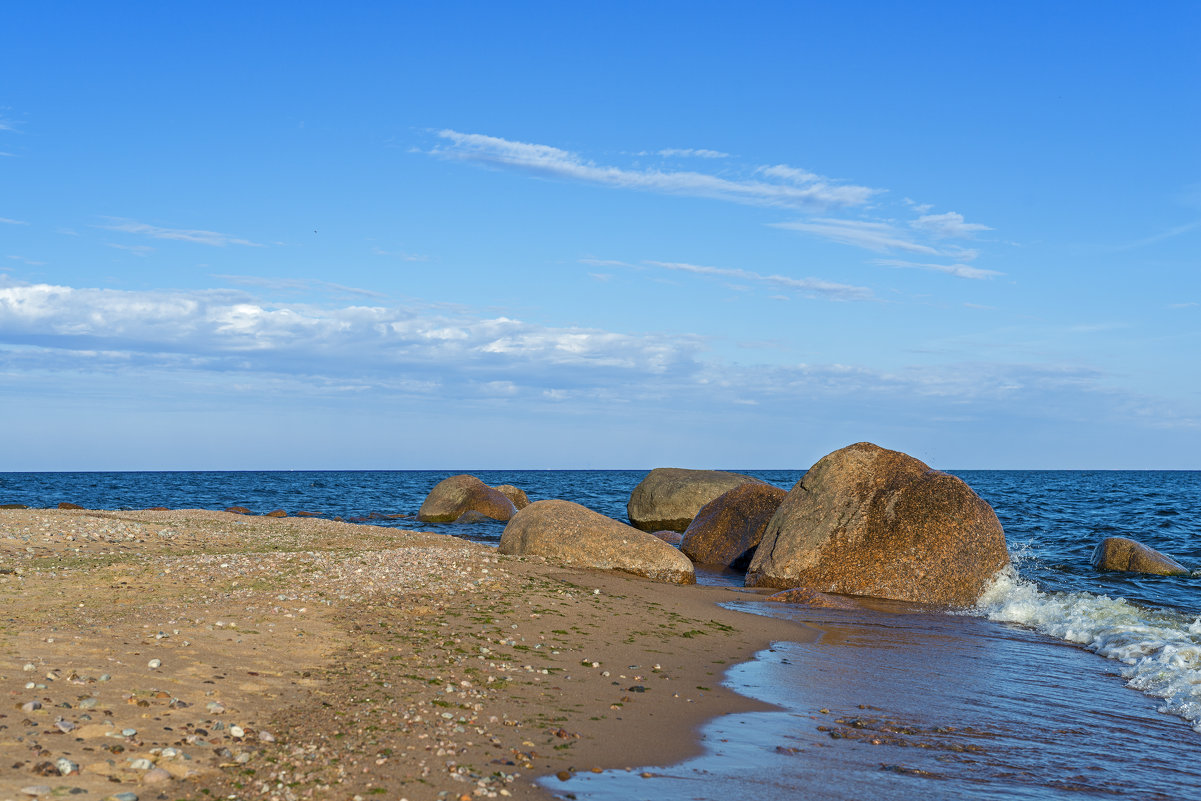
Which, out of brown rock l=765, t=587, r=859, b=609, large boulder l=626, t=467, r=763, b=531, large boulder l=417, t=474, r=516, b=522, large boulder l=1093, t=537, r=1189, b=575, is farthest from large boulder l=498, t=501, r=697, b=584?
large boulder l=417, t=474, r=516, b=522

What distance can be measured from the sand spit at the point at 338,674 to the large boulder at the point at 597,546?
1740mm

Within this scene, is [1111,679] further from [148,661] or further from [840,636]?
[148,661]

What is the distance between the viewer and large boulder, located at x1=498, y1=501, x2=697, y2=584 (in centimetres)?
1534

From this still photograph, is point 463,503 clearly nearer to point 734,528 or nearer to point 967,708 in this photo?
point 734,528

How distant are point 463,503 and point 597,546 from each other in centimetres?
1678

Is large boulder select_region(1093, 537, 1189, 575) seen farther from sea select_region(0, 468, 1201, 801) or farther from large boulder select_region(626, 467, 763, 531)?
large boulder select_region(626, 467, 763, 531)

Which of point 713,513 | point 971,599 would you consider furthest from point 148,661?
point 713,513

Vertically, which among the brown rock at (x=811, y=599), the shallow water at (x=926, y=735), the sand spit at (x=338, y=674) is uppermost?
the sand spit at (x=338, y=674)

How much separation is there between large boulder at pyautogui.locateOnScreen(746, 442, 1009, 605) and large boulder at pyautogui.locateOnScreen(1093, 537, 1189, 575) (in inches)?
251

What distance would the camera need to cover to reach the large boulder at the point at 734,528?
1947 centimetres

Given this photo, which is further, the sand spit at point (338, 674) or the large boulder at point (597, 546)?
the large boulder at point (597, 546)

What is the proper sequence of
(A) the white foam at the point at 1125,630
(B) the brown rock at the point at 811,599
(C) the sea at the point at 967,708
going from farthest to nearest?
1. (B) the brown rock at the point at 811,599
2. (A) the white foam at the point at 1125,630
3. (C) the sea at the point at 967,708

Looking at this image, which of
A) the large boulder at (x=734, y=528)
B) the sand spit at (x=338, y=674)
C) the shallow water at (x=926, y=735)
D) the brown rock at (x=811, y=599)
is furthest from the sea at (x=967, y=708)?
the large boulder at (x=734, y=528)

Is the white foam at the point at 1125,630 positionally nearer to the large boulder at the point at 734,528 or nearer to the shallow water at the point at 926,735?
the shallow water at the point at 926,735
